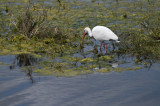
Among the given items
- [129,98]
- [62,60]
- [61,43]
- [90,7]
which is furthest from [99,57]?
[90,7]

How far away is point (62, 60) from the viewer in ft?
29.6

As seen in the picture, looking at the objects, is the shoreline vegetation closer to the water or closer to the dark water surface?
the water

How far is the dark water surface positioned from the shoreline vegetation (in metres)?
0.42

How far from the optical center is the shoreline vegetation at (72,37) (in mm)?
8695

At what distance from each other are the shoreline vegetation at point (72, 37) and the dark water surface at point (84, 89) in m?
0.42

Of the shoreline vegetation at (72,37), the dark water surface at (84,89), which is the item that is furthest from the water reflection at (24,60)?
the dark water surface at (84,89)

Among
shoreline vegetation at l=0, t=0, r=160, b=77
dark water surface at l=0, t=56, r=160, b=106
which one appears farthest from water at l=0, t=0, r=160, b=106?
shoreline vegetation at l=0, t=0, r=160, b=77

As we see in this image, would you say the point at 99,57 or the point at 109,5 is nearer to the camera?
the point at 99,57

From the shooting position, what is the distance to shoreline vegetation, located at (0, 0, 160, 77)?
28.5 ft

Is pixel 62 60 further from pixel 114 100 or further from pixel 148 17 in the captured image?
pixel 148 17

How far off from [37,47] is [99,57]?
212 centimetres

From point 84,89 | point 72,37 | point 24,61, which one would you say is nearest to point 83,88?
point 84,89

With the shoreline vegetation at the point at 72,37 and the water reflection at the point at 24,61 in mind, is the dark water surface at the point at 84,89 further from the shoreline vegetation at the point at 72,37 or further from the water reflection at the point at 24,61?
the shoreline vegetation at the point at 72,37

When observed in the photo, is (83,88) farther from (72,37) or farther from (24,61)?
(72,37)
